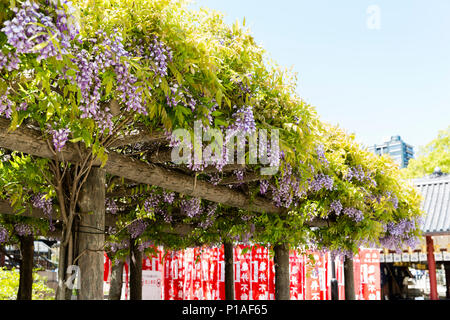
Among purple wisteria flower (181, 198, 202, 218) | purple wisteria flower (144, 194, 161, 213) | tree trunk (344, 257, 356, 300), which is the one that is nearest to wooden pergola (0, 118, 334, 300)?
purple wisteria flower (181, 198, 202, 218)

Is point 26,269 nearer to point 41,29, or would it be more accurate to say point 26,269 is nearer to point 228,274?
point 228,274

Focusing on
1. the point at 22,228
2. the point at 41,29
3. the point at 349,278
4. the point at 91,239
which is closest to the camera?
the point at 41,29

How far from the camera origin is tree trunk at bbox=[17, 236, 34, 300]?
6.36 m

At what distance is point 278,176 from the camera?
438cm

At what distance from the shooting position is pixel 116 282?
8297 mm

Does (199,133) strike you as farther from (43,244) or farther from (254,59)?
(43,244)

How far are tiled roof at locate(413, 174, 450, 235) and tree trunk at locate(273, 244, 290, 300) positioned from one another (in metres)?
3.55

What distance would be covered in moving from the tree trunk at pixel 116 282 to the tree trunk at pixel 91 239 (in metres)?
5.26

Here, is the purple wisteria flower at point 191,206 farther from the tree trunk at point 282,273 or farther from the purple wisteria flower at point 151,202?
the tree trunk at point 282,273

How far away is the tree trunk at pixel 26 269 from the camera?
6.36m

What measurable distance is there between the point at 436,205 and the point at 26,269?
323 inches

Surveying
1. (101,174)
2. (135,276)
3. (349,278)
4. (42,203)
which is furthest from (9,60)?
(349,278)

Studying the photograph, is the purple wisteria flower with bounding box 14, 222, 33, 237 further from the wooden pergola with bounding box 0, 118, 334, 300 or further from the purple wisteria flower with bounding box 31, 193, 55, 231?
the wooden pergola with bounding box 0, 118, 334, 300

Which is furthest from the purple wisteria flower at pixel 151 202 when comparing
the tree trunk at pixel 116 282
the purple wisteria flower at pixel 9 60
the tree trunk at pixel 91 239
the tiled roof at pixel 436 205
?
the tiled roof at pixel 436 205
